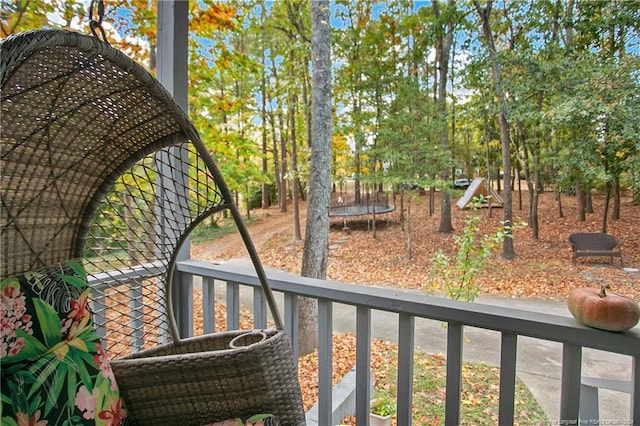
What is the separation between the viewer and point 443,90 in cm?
183

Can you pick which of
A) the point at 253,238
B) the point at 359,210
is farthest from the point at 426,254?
the point at 253,238

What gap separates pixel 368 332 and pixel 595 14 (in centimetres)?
147

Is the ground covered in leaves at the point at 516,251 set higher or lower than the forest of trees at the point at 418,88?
lower

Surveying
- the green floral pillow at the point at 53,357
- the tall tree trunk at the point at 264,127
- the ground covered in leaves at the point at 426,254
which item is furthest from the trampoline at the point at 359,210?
the green floral pillow at the point at 53,357

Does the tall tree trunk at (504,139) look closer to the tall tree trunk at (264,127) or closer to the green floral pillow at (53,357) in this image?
the tall tree trunk at (264,127)

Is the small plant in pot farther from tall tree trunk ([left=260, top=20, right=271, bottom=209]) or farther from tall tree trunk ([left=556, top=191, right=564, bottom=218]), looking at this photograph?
tall tree trunk ([left=260, top=20, right=271, bottom=209])

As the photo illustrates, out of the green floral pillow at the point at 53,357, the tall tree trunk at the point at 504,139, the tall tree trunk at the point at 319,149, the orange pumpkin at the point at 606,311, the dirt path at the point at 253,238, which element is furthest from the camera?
the tall tree trunk at the point at 319,149

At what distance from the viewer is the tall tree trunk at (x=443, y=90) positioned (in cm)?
177

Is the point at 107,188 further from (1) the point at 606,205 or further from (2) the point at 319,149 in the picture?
(1) the point at 606,205

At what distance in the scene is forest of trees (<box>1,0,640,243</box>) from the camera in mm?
1372

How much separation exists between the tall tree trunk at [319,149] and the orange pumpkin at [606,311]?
1470mm

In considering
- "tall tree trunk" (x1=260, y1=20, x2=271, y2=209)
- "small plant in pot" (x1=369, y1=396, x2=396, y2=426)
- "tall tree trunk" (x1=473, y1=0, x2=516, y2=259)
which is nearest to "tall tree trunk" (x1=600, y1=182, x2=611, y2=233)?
"tall tree trunk" (x1=473, y1=0, x2=516, y2=259)

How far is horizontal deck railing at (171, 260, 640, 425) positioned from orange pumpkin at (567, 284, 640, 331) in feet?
0.09

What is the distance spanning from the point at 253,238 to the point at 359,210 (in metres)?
0.65
